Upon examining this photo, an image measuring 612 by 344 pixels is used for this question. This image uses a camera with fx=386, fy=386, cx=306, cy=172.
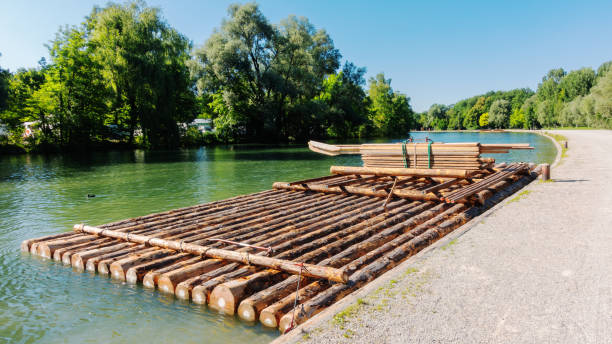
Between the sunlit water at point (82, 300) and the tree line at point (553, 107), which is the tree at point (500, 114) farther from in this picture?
the sunlit water at point (82, 300)

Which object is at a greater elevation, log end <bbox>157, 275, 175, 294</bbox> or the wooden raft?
the wooden raft

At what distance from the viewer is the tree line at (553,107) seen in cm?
7569

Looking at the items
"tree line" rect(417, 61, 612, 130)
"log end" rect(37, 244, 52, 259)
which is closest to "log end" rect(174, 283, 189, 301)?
"log end" rect(37, 244, 52, 259)

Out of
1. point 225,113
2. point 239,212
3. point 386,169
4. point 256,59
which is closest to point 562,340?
point 239,212

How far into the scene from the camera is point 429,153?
1221 cm

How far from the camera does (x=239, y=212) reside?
9.38 metres

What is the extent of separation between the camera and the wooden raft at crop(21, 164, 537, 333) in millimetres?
4867

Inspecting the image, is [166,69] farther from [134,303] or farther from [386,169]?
[134,303]

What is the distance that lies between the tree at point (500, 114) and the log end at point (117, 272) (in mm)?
159798

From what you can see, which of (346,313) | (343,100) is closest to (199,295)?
(346,313)

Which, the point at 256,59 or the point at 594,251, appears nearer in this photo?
the point at 594,251

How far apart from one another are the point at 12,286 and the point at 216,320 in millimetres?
4099

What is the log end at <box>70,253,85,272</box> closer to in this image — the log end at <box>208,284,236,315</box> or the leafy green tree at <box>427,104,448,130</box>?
the log end at <box>208,284,236,315</box>

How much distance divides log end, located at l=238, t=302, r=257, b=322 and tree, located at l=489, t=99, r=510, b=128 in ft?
525
